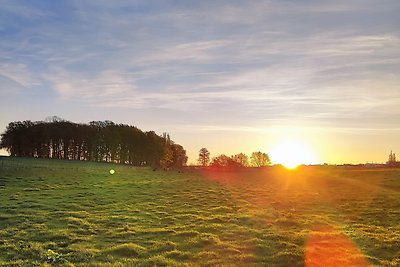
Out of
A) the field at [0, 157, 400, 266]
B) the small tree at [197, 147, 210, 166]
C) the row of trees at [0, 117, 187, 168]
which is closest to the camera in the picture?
the field at [0, 157, 400, 266]

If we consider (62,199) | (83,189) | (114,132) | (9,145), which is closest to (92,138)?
(114,132)

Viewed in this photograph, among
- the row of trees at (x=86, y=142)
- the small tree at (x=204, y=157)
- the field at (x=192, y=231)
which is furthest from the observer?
the small tree at (x=204, y=157)

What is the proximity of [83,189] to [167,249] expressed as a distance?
103 ft

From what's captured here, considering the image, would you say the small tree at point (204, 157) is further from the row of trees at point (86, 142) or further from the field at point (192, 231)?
the field at point (192, 231)

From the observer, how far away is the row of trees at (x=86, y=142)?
401ft

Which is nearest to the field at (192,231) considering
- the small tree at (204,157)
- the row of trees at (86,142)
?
the row of trees at (86,142)

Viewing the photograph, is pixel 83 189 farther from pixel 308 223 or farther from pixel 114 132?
pixel 114 132

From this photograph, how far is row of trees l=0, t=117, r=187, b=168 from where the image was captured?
122188 mm

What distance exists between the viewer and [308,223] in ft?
90.4

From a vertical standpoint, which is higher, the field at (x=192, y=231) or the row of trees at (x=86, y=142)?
the row of trees at (x=86, y=142)

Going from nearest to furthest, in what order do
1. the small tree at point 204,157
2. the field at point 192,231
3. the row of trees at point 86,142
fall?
the field at point 192,231
the row of trees at point 86,142
the small tree at point 204,157

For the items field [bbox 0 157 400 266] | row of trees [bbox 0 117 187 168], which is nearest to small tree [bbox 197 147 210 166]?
row of trees [bbox 0 117 187 168]

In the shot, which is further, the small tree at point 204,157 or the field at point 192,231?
the small tree at point 204,157

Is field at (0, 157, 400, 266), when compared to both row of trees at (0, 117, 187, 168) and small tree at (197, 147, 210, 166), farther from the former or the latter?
small tree at (197, 147, 210, 166)
